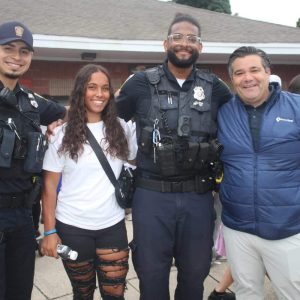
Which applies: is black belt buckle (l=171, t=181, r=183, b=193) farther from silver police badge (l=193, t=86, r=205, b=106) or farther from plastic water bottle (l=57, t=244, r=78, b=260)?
plastic water bottle (l=57, t=244, r=78, b=260)

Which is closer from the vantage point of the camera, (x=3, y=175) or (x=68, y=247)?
(x=3, y=175)

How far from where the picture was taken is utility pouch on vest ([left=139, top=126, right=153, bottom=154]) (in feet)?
7.93

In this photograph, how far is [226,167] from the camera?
2498 millimetres

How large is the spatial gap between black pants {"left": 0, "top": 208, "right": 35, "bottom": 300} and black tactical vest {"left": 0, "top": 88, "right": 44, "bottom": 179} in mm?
250

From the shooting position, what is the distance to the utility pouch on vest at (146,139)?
2.42 m

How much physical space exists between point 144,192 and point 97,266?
0.58 metres

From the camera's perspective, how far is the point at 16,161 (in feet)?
7.32

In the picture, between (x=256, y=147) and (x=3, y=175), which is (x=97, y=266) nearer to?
(x=3, y=175)

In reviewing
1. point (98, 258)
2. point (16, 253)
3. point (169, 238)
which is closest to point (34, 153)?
point (16, 253)

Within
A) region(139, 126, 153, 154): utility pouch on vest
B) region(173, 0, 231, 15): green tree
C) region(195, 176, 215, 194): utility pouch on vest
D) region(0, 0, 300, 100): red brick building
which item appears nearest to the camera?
region(139, 126, 153, 154): utility pouch on vest

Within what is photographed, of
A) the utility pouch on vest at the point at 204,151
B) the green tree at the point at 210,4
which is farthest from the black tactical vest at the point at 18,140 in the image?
the green tree at the point at 210,4

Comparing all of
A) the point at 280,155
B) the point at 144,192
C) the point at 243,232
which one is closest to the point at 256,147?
the point at 280,155

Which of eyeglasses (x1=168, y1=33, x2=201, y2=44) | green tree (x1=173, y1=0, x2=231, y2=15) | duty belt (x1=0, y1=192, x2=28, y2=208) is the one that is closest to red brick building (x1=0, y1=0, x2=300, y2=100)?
eyeglasses (x1=168, y1=33, x2=201, y2=44)

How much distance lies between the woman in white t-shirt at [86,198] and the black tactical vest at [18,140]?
0.17 metres
